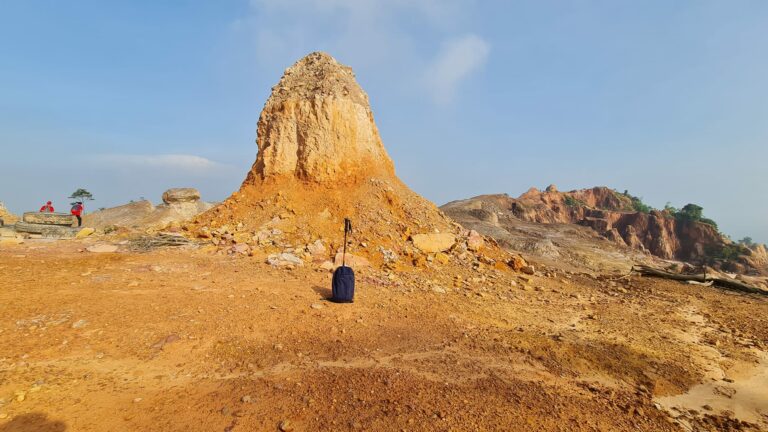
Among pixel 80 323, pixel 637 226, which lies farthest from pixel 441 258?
pixel 637 226

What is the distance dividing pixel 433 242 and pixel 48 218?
15648mm

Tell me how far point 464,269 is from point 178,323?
324 inches

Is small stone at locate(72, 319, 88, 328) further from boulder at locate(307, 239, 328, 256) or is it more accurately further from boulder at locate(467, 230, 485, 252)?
boulder at locate(467, 230, 485, 252)

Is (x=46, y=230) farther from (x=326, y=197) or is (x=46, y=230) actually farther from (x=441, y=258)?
(x=441, y=258)

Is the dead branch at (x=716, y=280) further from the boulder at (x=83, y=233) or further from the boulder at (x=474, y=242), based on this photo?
the boulder at (x=83, y=233)

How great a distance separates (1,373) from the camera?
4.09 m

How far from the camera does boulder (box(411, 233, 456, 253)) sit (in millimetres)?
11992

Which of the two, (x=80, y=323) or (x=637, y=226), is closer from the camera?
(x=80, y=323)

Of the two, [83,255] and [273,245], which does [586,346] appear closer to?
[273,245]

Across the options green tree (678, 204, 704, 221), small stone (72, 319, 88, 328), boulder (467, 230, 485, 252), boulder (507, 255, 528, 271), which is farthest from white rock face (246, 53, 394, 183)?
green tree (678, 204, 704, 221)

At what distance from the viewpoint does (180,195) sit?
2158cm

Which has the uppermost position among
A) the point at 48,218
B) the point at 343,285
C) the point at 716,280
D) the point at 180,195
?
the point at 180,195

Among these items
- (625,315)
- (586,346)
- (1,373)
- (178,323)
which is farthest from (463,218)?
(1,373)

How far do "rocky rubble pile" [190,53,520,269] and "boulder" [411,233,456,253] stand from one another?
4cm
